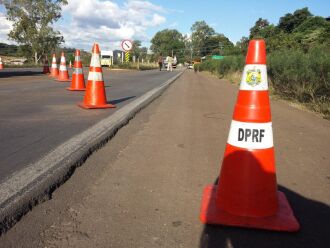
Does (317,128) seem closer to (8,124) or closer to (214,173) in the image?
(214,173)

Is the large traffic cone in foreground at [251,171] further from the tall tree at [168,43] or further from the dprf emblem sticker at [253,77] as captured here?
the tall tree at [168,43]

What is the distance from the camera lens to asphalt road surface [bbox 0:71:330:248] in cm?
252

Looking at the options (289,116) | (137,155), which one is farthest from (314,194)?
(289,116)

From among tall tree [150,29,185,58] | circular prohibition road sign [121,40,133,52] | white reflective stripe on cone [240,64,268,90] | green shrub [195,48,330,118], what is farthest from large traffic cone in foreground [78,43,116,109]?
tall tree [150,29,185,58]

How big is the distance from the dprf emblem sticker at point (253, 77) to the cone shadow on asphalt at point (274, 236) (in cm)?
70

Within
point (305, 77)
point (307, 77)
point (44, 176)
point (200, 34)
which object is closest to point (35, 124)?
point (44, 176)

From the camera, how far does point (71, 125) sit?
19.2 ft

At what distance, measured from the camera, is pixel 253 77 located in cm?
309

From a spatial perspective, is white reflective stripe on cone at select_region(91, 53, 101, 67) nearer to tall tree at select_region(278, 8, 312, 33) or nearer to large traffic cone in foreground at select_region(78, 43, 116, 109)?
large traffic cone in foreground at select_region(78, 43, 116, 109)

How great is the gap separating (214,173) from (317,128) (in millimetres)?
3597

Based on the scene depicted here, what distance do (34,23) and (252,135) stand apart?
203 ft

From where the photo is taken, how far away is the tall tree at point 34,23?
58.1m

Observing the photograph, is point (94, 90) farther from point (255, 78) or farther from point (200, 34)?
point (200, 34)

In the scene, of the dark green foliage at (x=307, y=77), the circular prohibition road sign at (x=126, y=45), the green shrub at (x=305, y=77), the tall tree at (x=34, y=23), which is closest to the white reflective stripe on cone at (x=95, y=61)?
the green shrub at (x=305, y=77)
